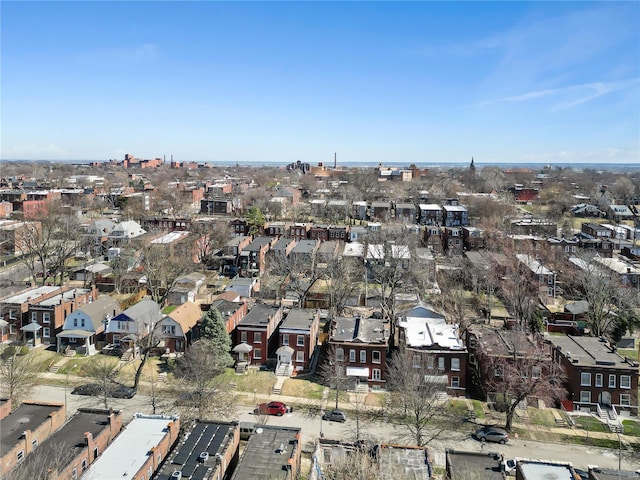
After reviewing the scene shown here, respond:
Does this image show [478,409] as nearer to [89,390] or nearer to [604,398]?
[604,398]

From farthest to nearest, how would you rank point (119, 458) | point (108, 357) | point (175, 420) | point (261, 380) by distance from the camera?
point (108, 357)
point (261, 380)
point (175, 420)
point (119, 458)

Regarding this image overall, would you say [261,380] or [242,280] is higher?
[242,280]

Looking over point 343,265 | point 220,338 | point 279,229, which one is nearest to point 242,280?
point 343,265

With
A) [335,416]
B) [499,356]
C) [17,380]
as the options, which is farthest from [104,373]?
[499,356]

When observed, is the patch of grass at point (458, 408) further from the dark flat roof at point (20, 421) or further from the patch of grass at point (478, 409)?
the dark flat roof at point (20, 421)

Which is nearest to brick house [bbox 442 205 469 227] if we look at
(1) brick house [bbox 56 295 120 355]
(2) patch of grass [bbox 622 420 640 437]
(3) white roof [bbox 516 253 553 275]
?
(3) white roof [bbox 516 253 553 275]

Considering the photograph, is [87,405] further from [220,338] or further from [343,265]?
[343,265]
